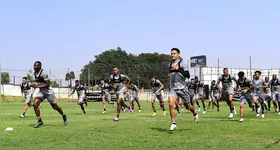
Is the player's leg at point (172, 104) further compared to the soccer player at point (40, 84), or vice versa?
the soccer player at point (40, 84)

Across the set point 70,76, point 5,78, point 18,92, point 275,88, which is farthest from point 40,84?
point 5,78

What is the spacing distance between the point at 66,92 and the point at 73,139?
57.9 metres

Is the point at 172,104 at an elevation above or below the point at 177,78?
below

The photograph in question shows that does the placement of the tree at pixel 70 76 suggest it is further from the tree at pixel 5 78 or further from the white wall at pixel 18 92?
the tree at pixel 5 78

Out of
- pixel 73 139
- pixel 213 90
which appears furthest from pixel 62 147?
pixel 213 90

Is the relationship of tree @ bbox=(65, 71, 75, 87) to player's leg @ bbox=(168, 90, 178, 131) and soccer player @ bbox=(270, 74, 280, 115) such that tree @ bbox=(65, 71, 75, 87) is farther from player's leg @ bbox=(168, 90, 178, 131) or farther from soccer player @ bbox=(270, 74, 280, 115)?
player's leg @ bbox=(168, 90, 178, 131)

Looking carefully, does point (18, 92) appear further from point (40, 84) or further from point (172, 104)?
point (172, 104)

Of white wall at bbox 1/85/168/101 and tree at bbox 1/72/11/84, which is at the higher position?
tree at bbox 1/72/11/84

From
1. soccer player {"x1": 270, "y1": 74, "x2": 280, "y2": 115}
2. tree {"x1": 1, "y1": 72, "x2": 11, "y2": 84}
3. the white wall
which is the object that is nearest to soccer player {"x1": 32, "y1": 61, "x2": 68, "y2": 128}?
soccer player {"x1": 270, "y1": 74, "x2": 280, "y2": 115}

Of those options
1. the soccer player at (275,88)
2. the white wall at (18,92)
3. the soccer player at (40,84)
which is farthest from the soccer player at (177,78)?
the white wall at (18,92)

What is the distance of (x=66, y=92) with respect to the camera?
66688 millimetres

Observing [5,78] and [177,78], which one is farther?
[5,78]

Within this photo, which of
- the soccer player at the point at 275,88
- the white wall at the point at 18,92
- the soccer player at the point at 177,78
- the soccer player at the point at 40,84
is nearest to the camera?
the soccer player at the point at 177,78

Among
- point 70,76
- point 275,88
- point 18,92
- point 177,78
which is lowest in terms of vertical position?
point 18,92
